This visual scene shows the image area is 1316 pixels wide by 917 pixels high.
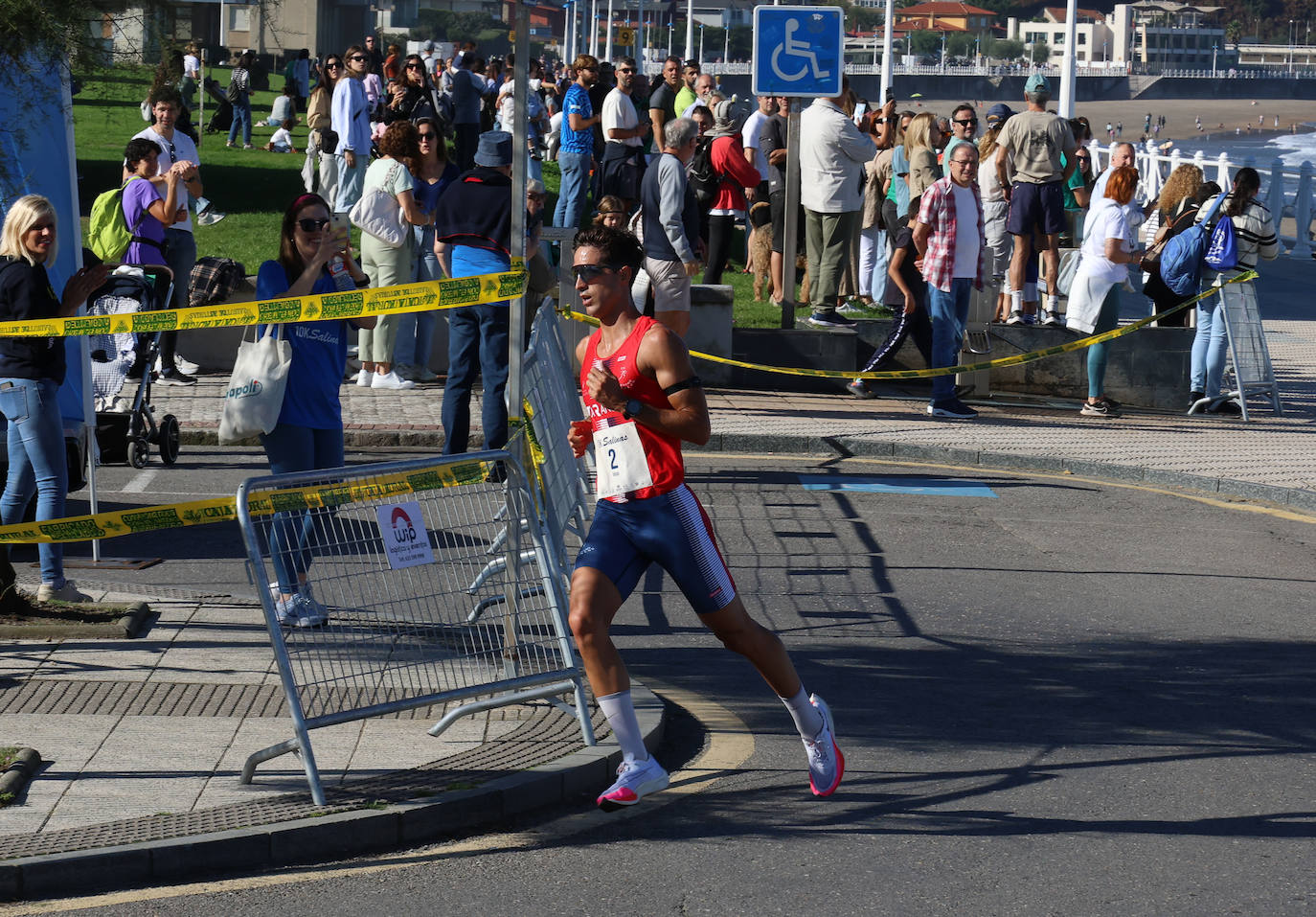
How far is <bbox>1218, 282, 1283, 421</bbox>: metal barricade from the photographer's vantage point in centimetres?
1443

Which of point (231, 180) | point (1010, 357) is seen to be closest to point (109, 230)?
point (1010, 357)

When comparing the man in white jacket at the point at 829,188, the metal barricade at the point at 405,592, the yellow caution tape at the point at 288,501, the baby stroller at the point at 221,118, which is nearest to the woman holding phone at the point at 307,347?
the metal barricade at the point at 405,592

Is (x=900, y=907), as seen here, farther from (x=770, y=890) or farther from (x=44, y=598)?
(x=44, y=598)

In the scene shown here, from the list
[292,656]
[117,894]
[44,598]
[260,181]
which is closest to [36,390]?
[44,598]

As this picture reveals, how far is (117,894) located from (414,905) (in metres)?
0.87

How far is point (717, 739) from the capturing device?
266 inches

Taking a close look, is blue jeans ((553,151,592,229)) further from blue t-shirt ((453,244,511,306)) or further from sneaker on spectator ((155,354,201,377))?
blue t-shirt ((453,244,511,306))

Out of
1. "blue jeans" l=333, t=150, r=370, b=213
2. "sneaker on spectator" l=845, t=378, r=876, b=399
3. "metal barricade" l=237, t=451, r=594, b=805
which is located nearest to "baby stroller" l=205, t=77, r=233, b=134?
"blue jeans" l=333, t=150, r=370, b=213

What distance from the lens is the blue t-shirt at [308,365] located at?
7930 millimetres

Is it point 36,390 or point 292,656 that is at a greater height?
point 36,390

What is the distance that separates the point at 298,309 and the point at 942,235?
23.1 ft

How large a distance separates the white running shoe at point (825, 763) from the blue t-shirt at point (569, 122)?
48.2 feet

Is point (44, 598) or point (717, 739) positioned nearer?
point (717, 739)

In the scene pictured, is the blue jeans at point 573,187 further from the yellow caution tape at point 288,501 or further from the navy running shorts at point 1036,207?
the yellow caution tape at point 288,501
